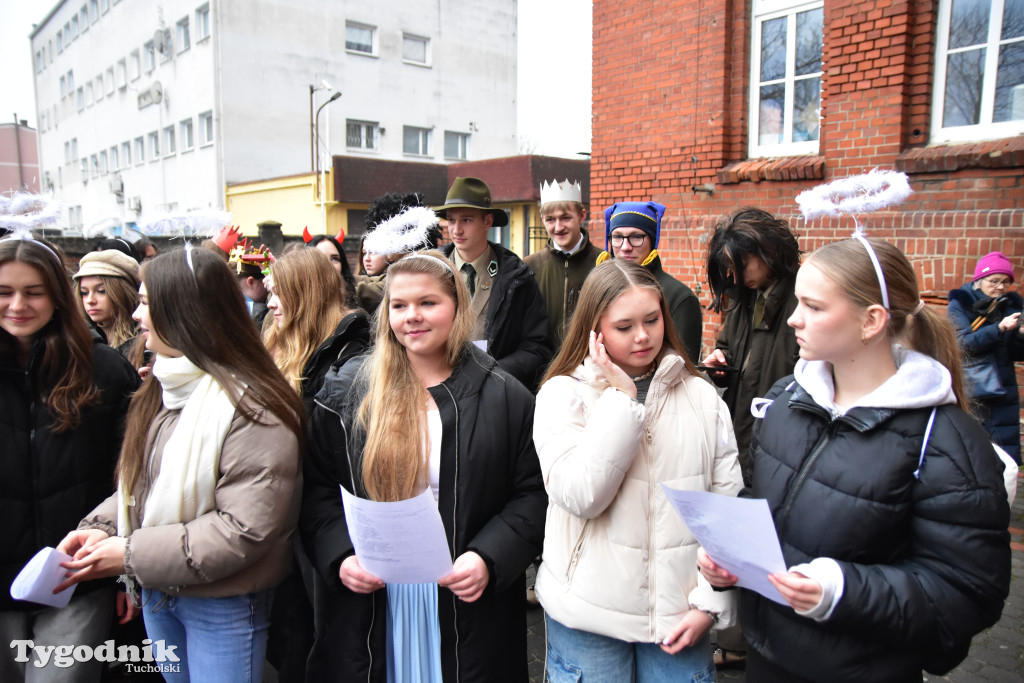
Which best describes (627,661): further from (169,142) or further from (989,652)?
(169,142)

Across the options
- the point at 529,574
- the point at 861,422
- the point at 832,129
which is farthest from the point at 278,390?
the point at 832,129

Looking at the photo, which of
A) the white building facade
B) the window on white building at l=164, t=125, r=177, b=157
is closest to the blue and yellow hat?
the white building facade

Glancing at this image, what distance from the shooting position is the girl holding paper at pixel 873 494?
5.12ft

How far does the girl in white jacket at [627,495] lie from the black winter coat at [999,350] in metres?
3.62

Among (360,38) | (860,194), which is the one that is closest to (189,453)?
(860,194)

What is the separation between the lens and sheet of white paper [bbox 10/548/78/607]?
1966 millimetres

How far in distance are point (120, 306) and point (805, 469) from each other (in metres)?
3.88

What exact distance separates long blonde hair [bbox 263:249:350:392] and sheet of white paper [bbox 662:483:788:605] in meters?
2.16

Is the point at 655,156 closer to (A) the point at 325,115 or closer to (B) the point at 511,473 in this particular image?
(B) the point at 511,473

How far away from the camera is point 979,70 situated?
539cm

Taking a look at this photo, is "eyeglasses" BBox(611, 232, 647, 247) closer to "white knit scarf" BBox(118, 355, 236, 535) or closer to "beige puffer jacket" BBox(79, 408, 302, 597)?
"beige puffer jacket" BBox(79, 408, 302, 597)

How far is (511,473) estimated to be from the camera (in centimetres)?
223

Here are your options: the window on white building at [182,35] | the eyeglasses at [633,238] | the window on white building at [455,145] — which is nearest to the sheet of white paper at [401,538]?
the eyeglasses at [633,238]

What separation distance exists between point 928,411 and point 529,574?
3092 millimetres
